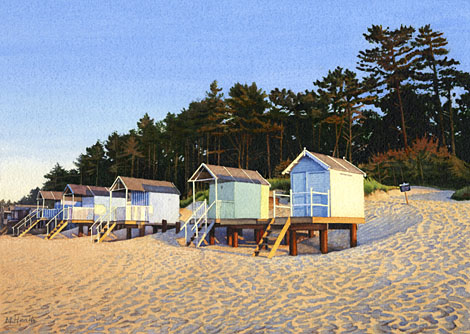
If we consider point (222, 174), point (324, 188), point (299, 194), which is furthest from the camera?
point (222, 174)

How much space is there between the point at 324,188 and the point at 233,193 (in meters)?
5.72

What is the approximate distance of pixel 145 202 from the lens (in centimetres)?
3241

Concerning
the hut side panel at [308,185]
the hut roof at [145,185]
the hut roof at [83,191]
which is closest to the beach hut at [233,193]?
the hut side panel at [308,185]

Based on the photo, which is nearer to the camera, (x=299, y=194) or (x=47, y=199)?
(x=299, y=194)

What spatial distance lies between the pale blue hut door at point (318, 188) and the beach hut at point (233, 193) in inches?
193

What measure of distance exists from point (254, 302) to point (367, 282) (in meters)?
3.34

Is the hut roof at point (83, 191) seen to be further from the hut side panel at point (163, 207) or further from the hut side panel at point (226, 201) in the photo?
the hut side panel at point (226, 201)

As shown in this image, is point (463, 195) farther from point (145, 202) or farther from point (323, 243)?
point (145, 202)

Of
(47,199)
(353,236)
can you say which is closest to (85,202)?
(47,199)

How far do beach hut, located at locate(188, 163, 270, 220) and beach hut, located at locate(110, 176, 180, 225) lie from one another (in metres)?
7.55

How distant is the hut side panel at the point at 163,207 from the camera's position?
106ft

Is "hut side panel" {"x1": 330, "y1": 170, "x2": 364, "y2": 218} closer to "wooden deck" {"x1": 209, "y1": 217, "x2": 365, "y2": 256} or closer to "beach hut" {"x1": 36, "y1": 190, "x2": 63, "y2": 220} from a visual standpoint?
"wooden deck" {"x1": 209, "y1": 217, "x2": 365, "y2": 256}

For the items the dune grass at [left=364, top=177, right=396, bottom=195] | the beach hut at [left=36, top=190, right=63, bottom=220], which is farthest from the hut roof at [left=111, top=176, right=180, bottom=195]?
the dune grass at [left=364, top=177, right=396, bottom=195]

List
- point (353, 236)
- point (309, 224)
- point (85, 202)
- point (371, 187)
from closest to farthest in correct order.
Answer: point (309, 224) < point (353, 236) < point (371, 187) < point (85, 202)
